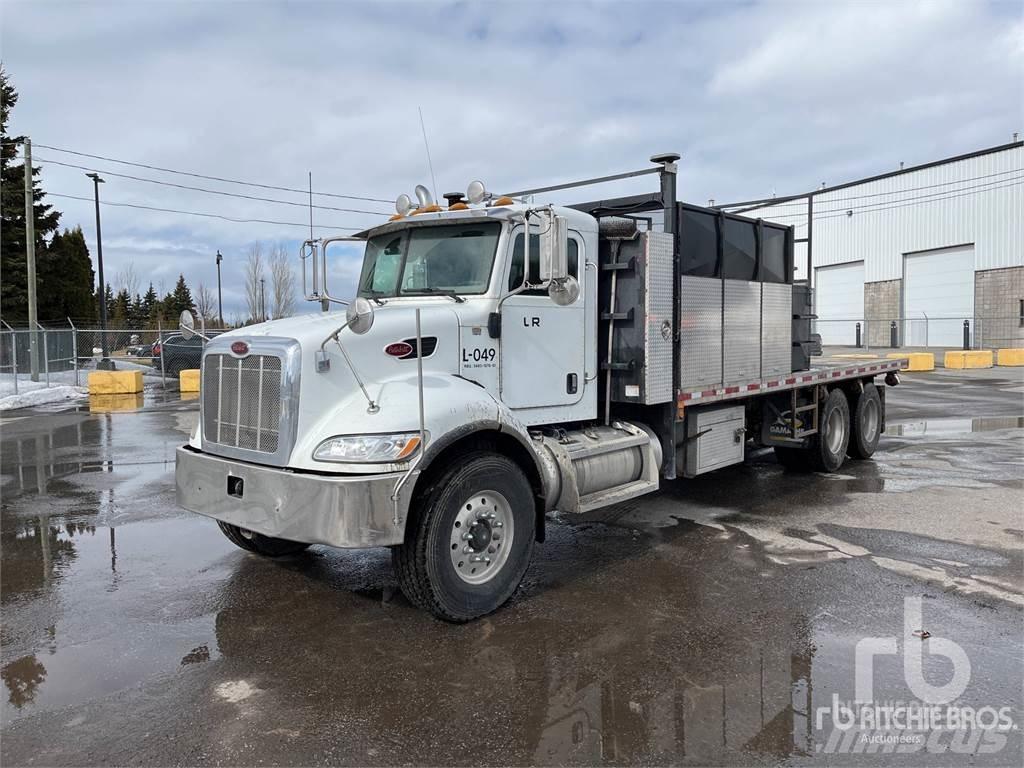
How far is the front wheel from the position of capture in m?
4.58

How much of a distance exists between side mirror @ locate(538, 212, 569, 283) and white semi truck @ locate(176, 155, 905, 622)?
0.02 m

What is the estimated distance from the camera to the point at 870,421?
10.6m

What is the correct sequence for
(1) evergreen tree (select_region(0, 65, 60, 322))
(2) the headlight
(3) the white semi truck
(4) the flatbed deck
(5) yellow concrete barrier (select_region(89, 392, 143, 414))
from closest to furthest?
(2) the headlight
(3) the white semi truck
(4) the flatbed deck
(5) yellow concrete barrier (select_region(89, 392, 143, 414))
(1) evergreen tree (select_region(0, 65, 60, 322))

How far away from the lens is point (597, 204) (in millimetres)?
7121

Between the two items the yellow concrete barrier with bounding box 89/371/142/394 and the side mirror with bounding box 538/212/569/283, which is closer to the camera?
the side mirror with bounding box 538/212/569/283

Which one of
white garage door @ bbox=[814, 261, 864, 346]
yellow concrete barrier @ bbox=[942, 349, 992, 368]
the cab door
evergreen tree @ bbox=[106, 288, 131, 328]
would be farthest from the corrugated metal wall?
evergreen tree @ bbox=[106, 288, 131, 328]

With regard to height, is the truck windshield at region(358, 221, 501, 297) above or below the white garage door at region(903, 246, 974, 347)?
below

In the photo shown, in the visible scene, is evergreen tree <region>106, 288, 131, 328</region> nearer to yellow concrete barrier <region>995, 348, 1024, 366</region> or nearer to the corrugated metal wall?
the corrugated metal wall

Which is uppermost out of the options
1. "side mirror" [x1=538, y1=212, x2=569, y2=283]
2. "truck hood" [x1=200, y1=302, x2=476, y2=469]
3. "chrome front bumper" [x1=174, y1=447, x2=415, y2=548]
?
"side mirror" [x1=538, y1=212, x2=569, y2=283]

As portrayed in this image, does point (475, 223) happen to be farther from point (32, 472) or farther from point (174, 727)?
point (32, 472)

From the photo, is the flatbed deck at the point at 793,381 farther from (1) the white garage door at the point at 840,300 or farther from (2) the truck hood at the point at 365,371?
(1) the white garage door at the point at 840,300

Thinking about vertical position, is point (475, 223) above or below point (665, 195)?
below

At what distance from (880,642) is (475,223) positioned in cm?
380

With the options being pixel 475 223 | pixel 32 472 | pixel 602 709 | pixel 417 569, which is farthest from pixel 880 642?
pixel 32 472
